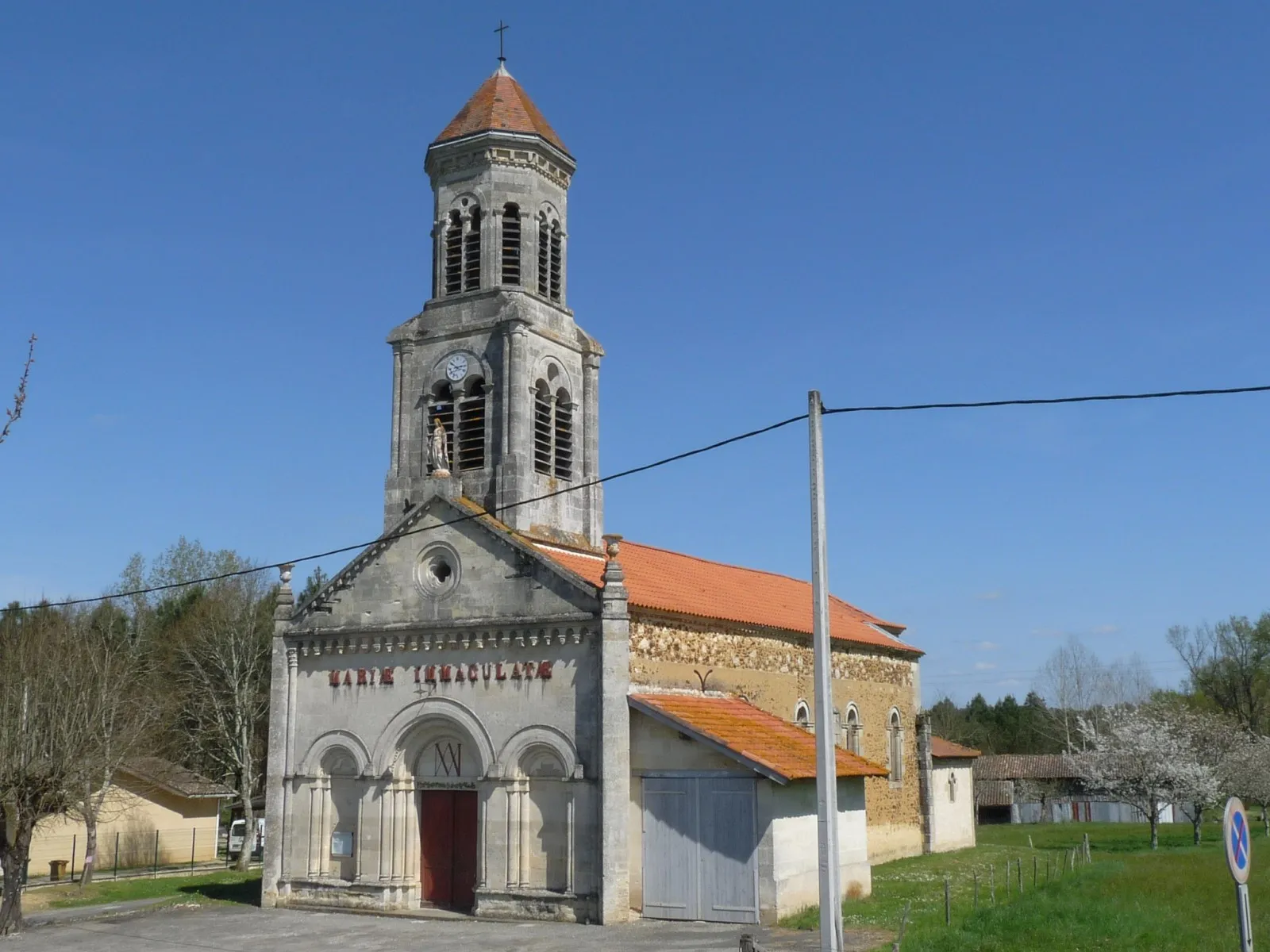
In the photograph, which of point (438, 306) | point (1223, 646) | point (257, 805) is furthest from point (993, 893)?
point (1223, 646)

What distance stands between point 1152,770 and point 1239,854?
132ft

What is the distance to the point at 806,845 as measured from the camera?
78.8 feet

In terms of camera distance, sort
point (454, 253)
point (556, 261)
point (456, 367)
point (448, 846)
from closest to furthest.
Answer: point (448, 846)
point (456, 367)
point (454, 253)
point (556, 261)

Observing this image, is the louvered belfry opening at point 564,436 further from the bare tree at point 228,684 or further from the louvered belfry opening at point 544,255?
the bare tree at point 228,684

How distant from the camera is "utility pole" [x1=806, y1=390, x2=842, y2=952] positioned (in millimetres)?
14805

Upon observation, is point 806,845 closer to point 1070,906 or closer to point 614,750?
point 614,750

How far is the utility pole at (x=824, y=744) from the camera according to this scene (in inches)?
583

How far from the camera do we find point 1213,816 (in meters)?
69.3

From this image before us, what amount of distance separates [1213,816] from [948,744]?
1457 inches

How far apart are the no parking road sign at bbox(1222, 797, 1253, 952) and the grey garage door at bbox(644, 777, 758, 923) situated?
13.3 meters

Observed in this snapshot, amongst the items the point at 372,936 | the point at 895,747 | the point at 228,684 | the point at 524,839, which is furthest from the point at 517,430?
the point at 228,684

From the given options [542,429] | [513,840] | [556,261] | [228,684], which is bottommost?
[513,840]

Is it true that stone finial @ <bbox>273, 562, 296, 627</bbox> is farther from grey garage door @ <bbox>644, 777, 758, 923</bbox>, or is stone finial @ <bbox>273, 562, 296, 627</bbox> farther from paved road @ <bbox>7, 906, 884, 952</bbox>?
grey garage door @ <bbox>644, 777, 758, 923</bbox>

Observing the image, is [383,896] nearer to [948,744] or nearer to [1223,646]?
[948,744]
